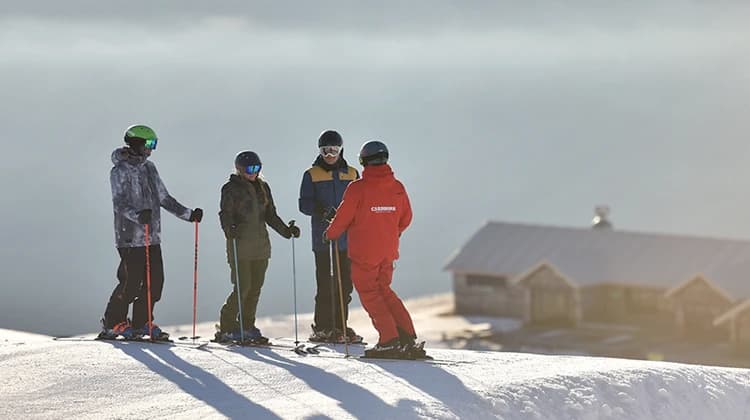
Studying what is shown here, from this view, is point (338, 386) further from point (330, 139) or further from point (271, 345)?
point (330, 139)

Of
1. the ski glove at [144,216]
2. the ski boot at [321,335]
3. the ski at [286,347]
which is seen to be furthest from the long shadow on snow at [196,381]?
the ski boot at [321,335]

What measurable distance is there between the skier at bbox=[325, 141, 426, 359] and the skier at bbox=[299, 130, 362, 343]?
107 centimetres

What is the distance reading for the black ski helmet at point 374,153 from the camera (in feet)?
42.4

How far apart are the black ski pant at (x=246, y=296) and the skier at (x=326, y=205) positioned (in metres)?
0.63

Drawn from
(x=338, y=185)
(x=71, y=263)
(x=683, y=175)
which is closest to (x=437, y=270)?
(x=71, y=263)

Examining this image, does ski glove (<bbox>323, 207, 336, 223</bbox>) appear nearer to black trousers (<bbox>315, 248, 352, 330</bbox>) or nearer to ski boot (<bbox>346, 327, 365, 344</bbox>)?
black trousers (<bbox>315, 248, 352, 330</bbox>)

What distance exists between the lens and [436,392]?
38.5 feet

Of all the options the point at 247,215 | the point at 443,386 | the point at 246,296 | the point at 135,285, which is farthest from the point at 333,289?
the point at 443,386

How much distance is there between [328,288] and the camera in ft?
48.2

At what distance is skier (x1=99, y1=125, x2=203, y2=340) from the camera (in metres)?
13.8

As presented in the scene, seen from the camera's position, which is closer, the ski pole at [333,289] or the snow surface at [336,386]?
the snow surface at [336,386]

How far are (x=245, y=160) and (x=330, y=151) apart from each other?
0.85 m

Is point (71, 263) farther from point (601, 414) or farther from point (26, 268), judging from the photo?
point (601, 414)

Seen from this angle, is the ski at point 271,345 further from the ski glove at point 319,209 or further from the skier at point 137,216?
the ski glove at point 319,209
